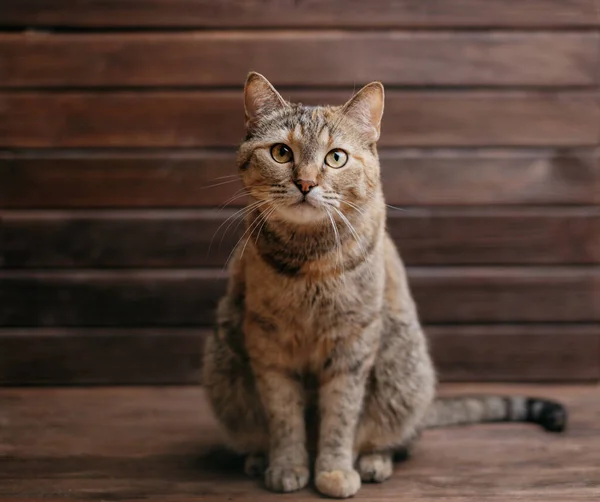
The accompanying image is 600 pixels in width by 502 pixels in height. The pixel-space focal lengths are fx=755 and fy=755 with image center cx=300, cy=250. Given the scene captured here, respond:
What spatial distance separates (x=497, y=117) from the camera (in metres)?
2.29

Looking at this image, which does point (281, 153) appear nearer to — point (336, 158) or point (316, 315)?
point (336, 158)

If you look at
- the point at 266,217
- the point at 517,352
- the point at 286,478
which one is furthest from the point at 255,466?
the point at 517,352

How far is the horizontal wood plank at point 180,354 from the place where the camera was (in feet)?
7.74

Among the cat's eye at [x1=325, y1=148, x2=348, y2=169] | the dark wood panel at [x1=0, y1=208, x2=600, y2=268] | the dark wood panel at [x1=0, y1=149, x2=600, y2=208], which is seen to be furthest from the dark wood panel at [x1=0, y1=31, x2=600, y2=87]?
the cat's eye at [x1=325, y1=148, x2=348, y2=169]

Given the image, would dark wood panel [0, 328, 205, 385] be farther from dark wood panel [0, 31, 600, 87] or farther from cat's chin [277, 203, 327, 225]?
cat's chin [277, 203, 327, 225]

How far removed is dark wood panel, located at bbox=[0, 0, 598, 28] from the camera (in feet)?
7.34

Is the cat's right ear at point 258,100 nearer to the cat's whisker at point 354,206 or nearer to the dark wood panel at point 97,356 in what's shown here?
the cat's whisker at point 354,206

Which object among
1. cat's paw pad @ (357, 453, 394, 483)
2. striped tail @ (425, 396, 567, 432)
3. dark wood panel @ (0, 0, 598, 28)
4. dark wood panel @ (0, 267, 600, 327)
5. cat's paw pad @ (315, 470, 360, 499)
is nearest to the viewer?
cat's paw pad @ (315, 470, 360, 499)

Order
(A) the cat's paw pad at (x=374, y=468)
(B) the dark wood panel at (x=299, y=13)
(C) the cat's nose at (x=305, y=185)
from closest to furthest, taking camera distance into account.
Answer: (C) the cat's nose at (x=305, y=185), (A) the cat's paw pad at (x=374, y=468), (B) the dark wood panel at (x=299, y=13)

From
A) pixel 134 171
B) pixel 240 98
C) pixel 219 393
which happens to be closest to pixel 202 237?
pixel 134 171

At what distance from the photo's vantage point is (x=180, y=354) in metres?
2.38

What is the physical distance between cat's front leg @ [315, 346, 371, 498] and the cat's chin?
13.0 inches

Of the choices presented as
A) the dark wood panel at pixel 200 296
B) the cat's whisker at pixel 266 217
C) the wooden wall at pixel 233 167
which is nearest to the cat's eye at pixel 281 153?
the cat's whisker at pixel 266 217

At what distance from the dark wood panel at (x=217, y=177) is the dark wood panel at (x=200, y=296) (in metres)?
0.22
